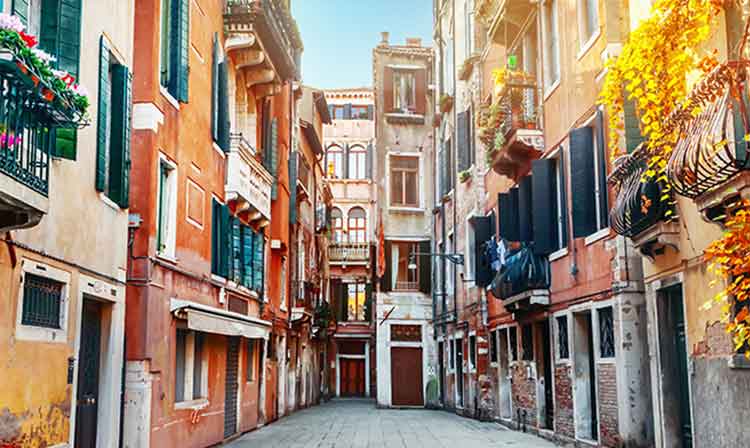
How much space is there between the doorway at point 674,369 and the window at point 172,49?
7.65 meters

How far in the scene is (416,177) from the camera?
33250 mm

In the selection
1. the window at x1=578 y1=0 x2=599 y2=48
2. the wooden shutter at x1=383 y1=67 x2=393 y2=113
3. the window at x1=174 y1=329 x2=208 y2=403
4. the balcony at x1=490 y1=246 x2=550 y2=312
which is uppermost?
the wooden shutter at x1=383 y1=67 x2=393 y2=113

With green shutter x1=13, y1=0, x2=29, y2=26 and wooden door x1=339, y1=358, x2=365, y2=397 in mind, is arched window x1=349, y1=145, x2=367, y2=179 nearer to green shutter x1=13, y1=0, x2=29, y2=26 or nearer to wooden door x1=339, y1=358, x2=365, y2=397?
wooden door x1=339, y1=358, x2=365, y2=397

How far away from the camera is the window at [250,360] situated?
1953cm

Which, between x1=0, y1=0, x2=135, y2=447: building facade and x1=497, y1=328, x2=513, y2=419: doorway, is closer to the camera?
x1=0, y1=0, x2=135, y2=447: building facade

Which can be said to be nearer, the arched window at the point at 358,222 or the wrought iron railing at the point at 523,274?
the wrought iron railing at the point at 523,274

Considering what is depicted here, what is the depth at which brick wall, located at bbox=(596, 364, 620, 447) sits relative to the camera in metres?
12.4

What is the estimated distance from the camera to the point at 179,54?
1283 cm

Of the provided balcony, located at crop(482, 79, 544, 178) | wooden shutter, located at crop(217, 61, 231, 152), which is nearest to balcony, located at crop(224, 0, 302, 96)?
wooden shutter, located at crop(217, 61, 231, 152)

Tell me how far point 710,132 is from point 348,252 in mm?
39187

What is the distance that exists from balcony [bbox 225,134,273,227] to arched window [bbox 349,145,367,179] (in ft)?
99.3

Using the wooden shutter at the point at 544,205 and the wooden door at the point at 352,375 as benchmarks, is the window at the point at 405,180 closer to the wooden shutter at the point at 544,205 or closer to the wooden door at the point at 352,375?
the wooden door at the point at 352,375

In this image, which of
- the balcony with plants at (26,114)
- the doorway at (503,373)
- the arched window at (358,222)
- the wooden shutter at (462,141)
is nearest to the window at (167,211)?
the balcony with plants at (26,114)

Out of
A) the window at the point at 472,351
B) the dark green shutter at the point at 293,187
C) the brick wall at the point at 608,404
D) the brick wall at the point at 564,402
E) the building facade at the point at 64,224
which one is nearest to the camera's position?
the building facade at the point at 64,224
